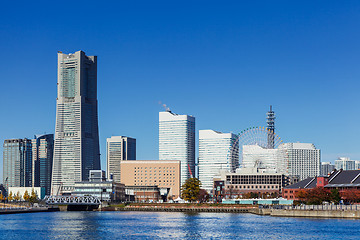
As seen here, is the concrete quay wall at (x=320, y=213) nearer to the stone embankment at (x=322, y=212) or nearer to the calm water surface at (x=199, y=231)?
the stone embankment at (x=322, y=212)

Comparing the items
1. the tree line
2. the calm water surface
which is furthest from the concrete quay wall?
the tree line

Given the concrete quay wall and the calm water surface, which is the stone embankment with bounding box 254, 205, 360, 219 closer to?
the concrete quay wall

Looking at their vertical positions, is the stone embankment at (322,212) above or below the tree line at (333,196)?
below

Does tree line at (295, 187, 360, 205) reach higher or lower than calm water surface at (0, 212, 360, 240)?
higher

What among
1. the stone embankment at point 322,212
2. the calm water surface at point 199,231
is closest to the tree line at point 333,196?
the stone embankment at point 322,212

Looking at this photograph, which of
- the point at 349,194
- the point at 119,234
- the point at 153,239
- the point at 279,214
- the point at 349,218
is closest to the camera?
the point at 153,239

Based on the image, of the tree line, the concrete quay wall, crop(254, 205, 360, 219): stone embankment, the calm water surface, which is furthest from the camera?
the tree line

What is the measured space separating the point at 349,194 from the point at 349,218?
4108 centimetres

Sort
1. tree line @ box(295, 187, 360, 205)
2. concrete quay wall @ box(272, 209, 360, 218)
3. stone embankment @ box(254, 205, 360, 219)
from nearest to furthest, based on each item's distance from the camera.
→ concrete quay wall @ box(272, 209, 360, 218), stone embankment @ box(254, 205, 360, 219), tree line @ box(295, 187, 360, 205)

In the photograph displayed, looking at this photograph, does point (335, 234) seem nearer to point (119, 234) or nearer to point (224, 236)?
point (224, 236)

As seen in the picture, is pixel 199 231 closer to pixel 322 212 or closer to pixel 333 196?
pixel 322 212

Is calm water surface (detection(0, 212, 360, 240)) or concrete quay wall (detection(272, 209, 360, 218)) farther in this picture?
concrete quay wall (detection(272, 209, 360, 218))

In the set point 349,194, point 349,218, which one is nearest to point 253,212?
point 349,194

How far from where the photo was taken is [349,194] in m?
187
